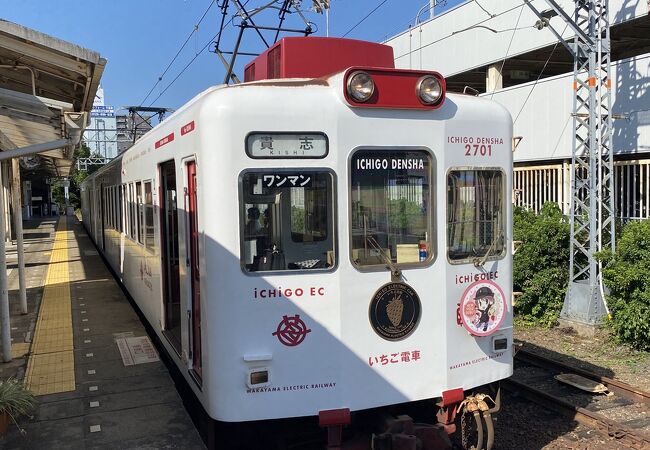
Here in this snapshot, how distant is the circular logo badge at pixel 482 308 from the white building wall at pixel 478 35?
9188mm

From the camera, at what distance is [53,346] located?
755 centimetres

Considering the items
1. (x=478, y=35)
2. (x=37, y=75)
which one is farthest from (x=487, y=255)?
(x=478, y=35)

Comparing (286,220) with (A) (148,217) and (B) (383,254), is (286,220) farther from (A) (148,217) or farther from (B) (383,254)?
(A) (148,217)

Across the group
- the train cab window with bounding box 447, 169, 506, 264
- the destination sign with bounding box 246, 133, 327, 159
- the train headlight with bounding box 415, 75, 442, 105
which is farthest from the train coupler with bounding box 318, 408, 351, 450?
the train headlight with bounding box 415, 75, 442, 105

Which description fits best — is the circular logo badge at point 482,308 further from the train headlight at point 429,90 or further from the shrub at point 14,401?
the shrub at point 14,401

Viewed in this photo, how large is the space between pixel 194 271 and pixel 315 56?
6.29 ft

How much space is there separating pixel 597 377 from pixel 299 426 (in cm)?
404

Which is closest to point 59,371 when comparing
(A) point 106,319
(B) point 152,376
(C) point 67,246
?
(B) point 152,376

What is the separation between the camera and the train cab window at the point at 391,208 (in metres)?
3.84

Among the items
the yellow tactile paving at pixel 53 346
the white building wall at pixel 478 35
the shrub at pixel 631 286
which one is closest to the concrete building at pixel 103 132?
the white building wall at pixel 478 35

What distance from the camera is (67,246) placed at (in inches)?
846

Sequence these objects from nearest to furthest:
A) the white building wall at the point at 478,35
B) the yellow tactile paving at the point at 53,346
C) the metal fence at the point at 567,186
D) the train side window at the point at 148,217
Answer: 1. the yellow tactile paving at the point at 53,346
2. the train side window at the point at 148,217
3. the metal fence at the point at 567,186
4. the white building wall at the point at 478,35

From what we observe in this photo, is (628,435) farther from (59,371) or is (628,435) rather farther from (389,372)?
(59,371)

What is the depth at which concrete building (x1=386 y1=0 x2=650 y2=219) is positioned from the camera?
10.5m
